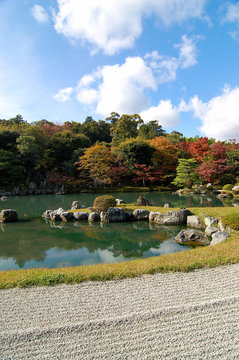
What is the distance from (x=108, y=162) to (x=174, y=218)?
1746 centimetres

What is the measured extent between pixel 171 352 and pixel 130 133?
111 feet

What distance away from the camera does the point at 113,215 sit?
10.5 metres

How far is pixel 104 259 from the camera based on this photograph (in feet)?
19.5

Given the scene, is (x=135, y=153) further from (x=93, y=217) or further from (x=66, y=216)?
(x=66, y=216)

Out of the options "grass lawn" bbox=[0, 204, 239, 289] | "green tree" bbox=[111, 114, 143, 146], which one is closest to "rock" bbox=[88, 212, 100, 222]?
"grass lawn" bbox=[0, 204, 239, 289]

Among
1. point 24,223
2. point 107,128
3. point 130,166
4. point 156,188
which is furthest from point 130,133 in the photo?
point 24,223

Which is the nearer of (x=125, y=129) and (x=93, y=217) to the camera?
(x=93, y=217)

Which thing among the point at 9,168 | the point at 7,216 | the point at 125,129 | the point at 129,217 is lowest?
the point at 129,217

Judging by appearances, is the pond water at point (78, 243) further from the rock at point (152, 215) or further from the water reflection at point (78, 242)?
the rock at point (152, 215)

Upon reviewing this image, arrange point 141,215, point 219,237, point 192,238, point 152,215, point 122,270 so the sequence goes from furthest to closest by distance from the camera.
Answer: point 141,215 → point 152,215 → point 192,238 → point 219,237 → point 122,270

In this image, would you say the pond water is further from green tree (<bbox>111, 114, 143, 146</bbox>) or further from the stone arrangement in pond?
green tree (<bbox>111, 114, 143, 146</bbox>)

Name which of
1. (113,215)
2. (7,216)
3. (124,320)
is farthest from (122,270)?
(7,216)

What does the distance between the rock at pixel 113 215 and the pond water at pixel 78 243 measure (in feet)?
1.47

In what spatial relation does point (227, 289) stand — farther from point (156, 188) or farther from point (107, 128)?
point (107, 128)
